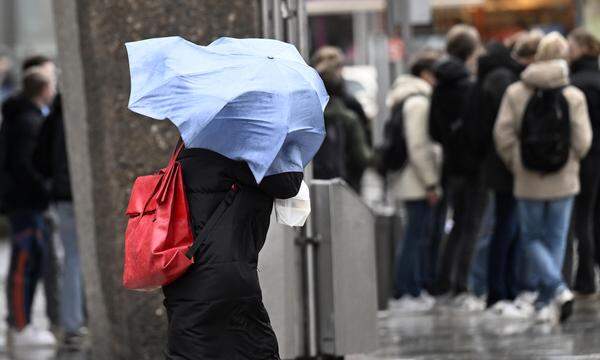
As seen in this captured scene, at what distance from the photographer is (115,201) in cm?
870

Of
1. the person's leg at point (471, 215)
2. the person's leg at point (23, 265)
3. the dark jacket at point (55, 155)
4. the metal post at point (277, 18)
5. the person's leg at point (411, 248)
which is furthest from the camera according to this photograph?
the person's leg at point (411, 248)

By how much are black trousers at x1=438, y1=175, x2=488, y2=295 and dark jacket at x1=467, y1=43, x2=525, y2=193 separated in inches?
20.8

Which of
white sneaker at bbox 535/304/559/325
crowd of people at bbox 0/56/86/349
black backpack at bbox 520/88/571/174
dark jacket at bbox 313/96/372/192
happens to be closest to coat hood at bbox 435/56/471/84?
dark jacket at bbox 313/96/372/192

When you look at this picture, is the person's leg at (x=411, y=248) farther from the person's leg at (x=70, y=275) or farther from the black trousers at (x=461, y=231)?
the person's leg at (x=70, y=275)

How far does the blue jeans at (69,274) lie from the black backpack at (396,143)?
2.83m

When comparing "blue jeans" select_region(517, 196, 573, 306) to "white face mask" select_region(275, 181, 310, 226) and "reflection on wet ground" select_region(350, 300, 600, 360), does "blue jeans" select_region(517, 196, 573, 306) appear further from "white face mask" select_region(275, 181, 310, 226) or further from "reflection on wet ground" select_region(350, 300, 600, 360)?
"white face mask" select_region(275, 181, 310, 226)

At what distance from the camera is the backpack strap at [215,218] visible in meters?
5.70

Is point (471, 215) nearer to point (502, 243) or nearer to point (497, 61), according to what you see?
point (502, 243)

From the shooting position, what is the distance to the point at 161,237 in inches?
224

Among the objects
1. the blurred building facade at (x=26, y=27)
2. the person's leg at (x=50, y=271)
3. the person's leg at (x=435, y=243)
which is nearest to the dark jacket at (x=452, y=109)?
the person's leg at (x=435, y=243)

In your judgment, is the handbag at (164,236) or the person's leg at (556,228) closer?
the handbag at (164,236)

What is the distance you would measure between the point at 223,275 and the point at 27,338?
236 inches

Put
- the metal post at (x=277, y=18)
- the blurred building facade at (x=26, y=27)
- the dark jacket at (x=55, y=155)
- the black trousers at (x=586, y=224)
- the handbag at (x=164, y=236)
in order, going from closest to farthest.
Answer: the handbag at (x=164, y=236) < the metal post at (x=277, y=18) < the dark jacket at (x=55, y=155) < the black trousers at (x=586, y=224) < the blurred building facade at (x=26, y=27)

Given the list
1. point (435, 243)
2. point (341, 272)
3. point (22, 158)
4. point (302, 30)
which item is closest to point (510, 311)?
point (435, 243)
